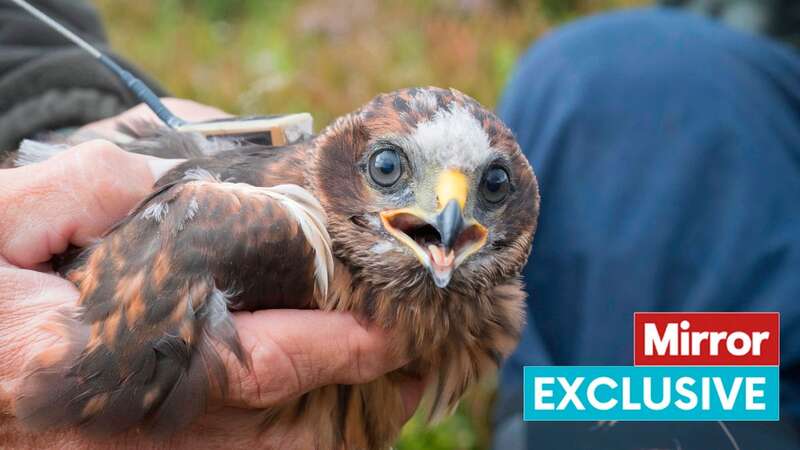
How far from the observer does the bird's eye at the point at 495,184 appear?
7.97 feet

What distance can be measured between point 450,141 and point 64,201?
107 centimetres

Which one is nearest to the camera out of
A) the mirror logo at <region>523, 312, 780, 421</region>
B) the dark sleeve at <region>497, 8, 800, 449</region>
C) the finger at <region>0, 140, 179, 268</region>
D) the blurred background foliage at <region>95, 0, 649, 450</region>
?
the finger at <region>0, 140, 179, 268</region>

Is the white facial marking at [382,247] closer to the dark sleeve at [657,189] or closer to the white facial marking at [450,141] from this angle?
the white facial marking at [450,141]

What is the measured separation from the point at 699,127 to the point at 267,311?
2783mm

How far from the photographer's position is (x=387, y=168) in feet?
7.91

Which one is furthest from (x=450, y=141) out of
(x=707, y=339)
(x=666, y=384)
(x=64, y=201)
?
(x=707, y=339)

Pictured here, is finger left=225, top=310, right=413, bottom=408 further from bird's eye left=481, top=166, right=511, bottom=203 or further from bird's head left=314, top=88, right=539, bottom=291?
bird's eye left=481, top=166, right=511, bottom=203

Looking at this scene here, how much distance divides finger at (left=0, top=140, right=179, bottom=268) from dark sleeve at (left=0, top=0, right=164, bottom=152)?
2.68 feet

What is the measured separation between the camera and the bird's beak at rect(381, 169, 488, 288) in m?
2.21

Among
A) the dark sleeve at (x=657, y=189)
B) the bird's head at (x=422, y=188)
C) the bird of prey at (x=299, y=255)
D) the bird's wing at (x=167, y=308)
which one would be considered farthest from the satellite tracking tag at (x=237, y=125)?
the dark sleeve at (x=657, y=189)

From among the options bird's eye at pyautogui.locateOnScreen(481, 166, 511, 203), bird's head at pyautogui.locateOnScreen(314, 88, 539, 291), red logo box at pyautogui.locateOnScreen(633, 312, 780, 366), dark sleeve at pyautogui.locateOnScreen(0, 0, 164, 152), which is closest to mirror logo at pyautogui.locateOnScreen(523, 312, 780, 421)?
red logo box at pyautogui.locateOnScreen(633, 312, 780, 366)

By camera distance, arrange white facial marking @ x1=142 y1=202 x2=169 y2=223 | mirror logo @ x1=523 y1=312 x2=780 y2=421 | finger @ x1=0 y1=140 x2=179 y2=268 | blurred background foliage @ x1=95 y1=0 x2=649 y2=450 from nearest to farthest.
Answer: white facial marking @ x1=142 y1=202 x2=169 y2=223, finger @ x1=0 y1=140 x2=179 y2=268, mirror logo @ x1=523 y1=312 x2=780 y2=421, blurred background foliage @ x1=95 y1=0 x2=649 y2=450

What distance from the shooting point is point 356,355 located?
8.11 ft

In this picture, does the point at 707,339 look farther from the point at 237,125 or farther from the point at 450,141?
the point at 237,125
